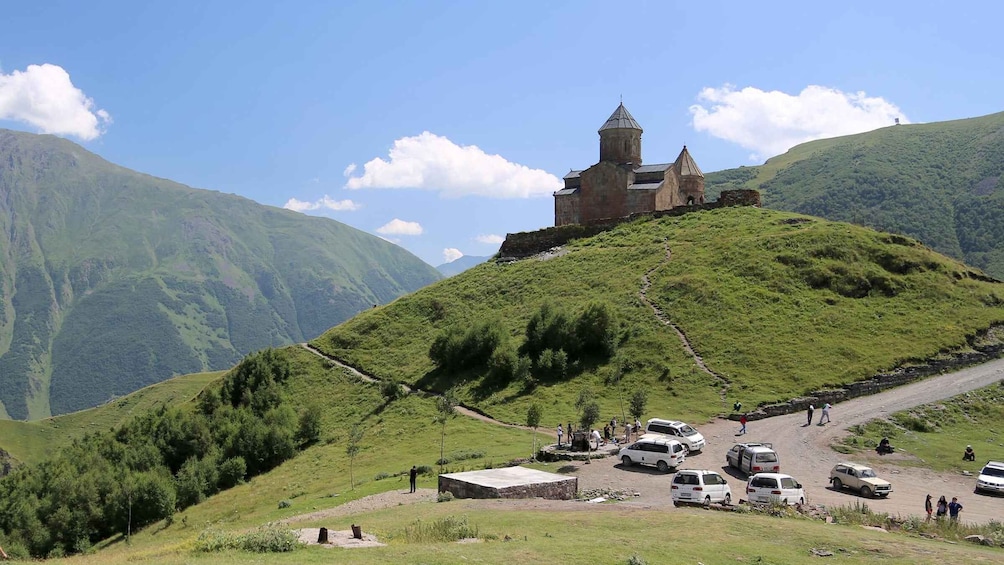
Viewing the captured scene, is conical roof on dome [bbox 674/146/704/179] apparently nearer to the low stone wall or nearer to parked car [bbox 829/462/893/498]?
the low stone wall

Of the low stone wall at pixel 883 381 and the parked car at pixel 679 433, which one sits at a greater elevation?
the low stone wall at pixel 883 381

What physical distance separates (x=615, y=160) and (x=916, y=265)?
3555 centimetres

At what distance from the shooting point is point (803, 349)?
5019 centimetres

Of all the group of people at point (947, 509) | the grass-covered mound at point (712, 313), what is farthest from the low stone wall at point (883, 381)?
the group of people at point (947, 509)

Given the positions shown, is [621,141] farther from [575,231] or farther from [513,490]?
[513,490]

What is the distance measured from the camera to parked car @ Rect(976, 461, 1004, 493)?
29875mm

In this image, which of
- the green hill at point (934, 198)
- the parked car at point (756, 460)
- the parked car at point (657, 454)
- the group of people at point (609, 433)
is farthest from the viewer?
the green hill at point (934, 198)

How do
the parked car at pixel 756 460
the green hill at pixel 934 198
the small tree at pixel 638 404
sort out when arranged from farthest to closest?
the green hill at pixel 934 198
the small tree at pixel 638 404
the parked car at pixel 756 460

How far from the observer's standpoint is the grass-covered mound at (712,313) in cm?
4872

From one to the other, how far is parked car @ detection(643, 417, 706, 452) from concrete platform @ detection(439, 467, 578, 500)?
9707 mm

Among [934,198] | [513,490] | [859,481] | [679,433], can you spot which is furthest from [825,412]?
[934,198]

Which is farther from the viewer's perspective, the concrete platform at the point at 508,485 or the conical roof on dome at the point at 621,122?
the conical roof on dome at the point at 621,122

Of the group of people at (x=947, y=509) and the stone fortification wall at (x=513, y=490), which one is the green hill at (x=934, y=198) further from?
the stone fortification wall at (x=513, y=490)

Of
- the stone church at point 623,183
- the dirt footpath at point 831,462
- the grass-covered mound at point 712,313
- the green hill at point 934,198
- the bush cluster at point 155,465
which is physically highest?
the green hill at point 934,198
